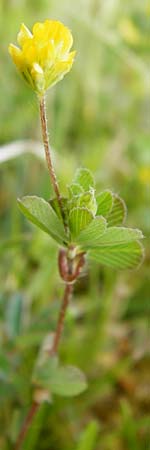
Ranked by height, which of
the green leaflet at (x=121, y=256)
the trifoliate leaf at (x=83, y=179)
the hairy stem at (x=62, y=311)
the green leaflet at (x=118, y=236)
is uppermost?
the trifoliate leaf at (x=83, y=179)

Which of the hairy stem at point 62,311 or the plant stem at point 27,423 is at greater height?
the hairy stem at point 62,311

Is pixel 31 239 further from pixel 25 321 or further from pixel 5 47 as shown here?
pixel 5 47

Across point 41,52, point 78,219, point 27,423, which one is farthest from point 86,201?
point 27,423

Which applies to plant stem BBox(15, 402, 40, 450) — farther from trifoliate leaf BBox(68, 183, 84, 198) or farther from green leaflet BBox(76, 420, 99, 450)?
trifoliate leaf BBox(68, 183, 84, 198)

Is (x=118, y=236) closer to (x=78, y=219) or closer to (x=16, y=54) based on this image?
(x=78, y=219)

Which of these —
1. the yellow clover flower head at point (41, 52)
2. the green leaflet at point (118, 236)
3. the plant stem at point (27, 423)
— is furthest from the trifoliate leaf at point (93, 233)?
the plant stem at point (27, 423)

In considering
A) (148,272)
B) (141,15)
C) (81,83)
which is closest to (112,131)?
(81,83)

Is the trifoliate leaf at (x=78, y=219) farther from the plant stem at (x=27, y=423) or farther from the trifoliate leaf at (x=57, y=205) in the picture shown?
the plant stem at (x=27, y=423)
